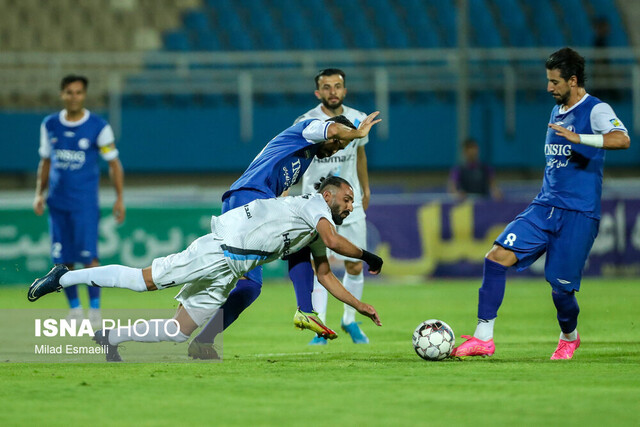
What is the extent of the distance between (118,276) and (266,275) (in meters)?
9.57

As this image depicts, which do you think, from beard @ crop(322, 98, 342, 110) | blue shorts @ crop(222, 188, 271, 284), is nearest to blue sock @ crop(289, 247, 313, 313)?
blue shorts @ crop(222, 188, 271, 284)

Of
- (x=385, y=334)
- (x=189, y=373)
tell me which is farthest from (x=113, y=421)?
(x=385, y=334)

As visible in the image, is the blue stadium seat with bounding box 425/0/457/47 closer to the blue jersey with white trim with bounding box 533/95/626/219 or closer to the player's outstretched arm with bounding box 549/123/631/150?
the blue jersey with white trim with bounding box 533/95/626/219

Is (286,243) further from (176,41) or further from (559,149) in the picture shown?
(176,41)

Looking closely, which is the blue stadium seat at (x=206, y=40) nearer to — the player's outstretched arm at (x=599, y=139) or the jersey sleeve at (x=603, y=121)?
the jersey sleeve at (x=603, y=121)

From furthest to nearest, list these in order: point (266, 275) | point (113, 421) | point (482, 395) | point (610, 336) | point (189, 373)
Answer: point (266, 275), point (610, 336), point (189, 373), point (482, 395), point (113, 421)

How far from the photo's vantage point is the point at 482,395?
5.50 metres

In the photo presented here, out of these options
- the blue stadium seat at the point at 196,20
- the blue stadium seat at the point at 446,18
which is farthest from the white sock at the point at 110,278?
the blue stadium seat at the point at 446,18

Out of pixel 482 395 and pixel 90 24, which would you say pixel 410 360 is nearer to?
pixel 482 395

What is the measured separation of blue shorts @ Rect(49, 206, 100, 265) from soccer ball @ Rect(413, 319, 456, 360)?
423 centimetres

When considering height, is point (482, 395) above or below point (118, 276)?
below

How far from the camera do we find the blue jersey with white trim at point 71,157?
10203 mm

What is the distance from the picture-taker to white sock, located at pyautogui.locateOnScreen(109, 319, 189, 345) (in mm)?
6785

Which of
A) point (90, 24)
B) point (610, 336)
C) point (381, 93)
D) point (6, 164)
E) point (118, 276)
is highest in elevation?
point (90, 24)
